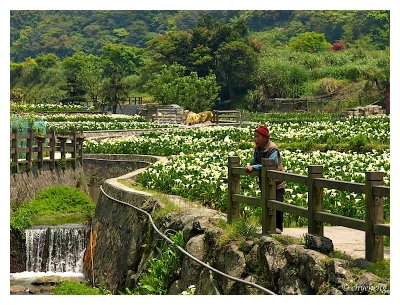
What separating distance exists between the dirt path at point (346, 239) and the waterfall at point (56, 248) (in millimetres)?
10265

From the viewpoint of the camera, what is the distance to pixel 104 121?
57.2 metres

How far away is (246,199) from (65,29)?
502 feet

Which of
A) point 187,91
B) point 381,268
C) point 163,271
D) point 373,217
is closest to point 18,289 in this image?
point 163,271

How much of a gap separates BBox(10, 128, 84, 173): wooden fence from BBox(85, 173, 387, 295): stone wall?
7.00 meters

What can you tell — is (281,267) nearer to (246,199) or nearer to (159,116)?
(246,199)

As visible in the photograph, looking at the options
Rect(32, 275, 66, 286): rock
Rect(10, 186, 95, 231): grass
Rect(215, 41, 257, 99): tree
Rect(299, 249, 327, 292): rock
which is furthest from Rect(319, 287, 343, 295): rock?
Rect(215, 41, 257, 99): tree

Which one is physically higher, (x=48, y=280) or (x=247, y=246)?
(x=247, y=246)

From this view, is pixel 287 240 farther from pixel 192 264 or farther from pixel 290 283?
pixel 192 264

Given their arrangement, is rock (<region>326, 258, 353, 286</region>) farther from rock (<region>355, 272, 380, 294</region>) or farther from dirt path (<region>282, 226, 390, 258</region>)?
dirt path (<region>282, 226, 390, 258</region>)

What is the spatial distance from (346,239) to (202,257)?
2.20m

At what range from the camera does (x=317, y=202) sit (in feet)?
37.7

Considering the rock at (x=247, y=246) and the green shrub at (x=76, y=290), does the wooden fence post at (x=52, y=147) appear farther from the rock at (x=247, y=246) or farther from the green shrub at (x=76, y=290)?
the rock at (x=247, y=246)


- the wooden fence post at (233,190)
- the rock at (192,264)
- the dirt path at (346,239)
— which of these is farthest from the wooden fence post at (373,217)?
the wooden fence post at (233,190)

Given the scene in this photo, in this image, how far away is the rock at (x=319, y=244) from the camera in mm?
10977
